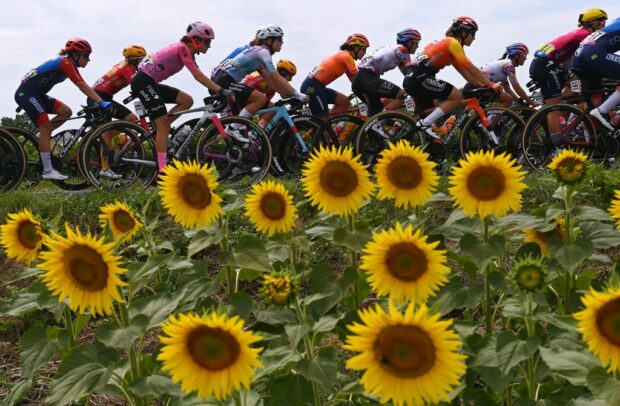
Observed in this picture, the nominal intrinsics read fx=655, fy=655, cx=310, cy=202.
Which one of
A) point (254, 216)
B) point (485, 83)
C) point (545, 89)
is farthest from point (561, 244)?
point (545, 89)

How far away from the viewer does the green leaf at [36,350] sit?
2.48 metres

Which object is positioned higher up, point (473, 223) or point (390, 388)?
point (473, 223)

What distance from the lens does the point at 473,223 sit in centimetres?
257

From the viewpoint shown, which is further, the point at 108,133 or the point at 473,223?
the point at 108,133

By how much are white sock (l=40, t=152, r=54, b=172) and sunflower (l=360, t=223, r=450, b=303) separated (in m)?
8.30

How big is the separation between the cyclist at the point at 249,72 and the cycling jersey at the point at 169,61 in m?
1.01

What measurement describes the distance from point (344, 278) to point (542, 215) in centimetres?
90

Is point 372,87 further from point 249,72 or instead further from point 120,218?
point 120,218

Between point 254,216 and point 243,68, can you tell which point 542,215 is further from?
point 243,68

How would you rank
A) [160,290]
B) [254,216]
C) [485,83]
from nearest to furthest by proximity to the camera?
[160,290] → [254,216] → [485,83]

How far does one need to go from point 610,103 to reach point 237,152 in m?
5.25

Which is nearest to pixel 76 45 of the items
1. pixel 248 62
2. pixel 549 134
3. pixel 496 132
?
pixel 248 62

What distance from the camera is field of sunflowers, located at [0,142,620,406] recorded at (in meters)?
1.62

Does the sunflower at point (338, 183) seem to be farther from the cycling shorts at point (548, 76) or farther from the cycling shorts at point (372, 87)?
the cycling shorts at point (548, 76)
